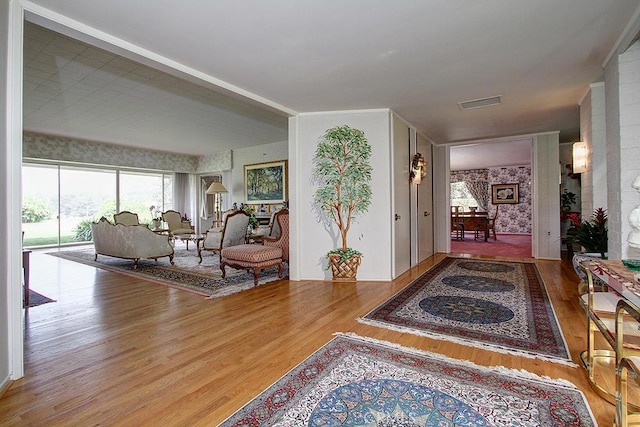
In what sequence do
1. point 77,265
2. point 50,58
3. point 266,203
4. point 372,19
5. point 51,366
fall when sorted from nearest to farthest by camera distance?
1. point 51,366
2. point 372,19
3. point 50,58
4. point 77,265
5. point 266,203

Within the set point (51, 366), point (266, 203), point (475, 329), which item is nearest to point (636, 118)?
point (475, 329)

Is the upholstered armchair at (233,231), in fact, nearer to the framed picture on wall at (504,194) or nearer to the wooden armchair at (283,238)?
the wooden armchair at (283,238)

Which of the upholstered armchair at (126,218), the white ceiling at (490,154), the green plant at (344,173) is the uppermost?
the white ceiling at (490,154)

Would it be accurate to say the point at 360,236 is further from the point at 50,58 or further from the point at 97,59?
the point at 50,58

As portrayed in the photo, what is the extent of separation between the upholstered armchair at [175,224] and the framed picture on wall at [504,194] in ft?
34.2

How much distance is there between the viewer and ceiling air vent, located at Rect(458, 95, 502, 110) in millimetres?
4073

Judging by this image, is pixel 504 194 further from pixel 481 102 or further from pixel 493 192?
pixel 481 102

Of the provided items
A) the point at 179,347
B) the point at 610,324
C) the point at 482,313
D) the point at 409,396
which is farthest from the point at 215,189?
the point at 610,324

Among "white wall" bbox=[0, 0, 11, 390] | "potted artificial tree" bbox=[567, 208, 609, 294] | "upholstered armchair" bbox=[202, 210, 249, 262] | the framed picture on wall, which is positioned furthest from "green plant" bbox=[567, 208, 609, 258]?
the framed picture on wall

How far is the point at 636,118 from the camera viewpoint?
2.57m

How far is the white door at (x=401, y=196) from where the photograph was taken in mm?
4605

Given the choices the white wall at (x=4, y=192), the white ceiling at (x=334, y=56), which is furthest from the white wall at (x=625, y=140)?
the white wall at (x=4, y=192)

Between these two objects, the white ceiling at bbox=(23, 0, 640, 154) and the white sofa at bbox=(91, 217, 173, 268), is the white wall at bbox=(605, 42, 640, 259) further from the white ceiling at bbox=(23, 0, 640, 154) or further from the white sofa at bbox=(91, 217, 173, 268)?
the white sofa at bbox=(91, 217, 173, 268)

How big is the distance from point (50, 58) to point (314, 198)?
3.52 metres
